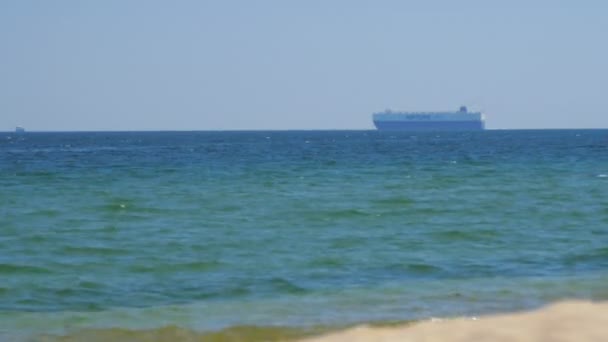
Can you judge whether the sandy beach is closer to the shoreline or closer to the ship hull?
the shoreline

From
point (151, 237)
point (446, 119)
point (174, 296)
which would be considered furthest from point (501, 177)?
point (446, 119)

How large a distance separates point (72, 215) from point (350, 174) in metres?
15.2

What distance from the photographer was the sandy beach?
6297 millimetres

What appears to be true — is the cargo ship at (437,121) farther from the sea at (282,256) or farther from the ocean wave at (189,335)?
the ocean wave at (189,335)

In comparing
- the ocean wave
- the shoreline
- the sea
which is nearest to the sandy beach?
the shoreline

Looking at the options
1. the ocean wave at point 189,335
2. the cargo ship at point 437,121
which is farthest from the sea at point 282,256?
the cargo ship at point 437,121

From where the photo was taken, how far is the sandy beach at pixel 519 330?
6297 mm

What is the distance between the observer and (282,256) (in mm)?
13609

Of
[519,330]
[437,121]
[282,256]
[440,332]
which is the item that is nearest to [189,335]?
[440,332]

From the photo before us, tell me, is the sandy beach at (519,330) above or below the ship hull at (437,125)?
below

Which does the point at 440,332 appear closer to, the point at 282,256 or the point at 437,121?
the point at 282,256

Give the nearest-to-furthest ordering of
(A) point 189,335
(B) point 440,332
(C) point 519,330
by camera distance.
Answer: (C) point 519,330
(B) point 440,332
(A) point 189,335

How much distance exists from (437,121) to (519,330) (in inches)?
6011

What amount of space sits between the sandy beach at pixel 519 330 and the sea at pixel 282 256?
1459mm
